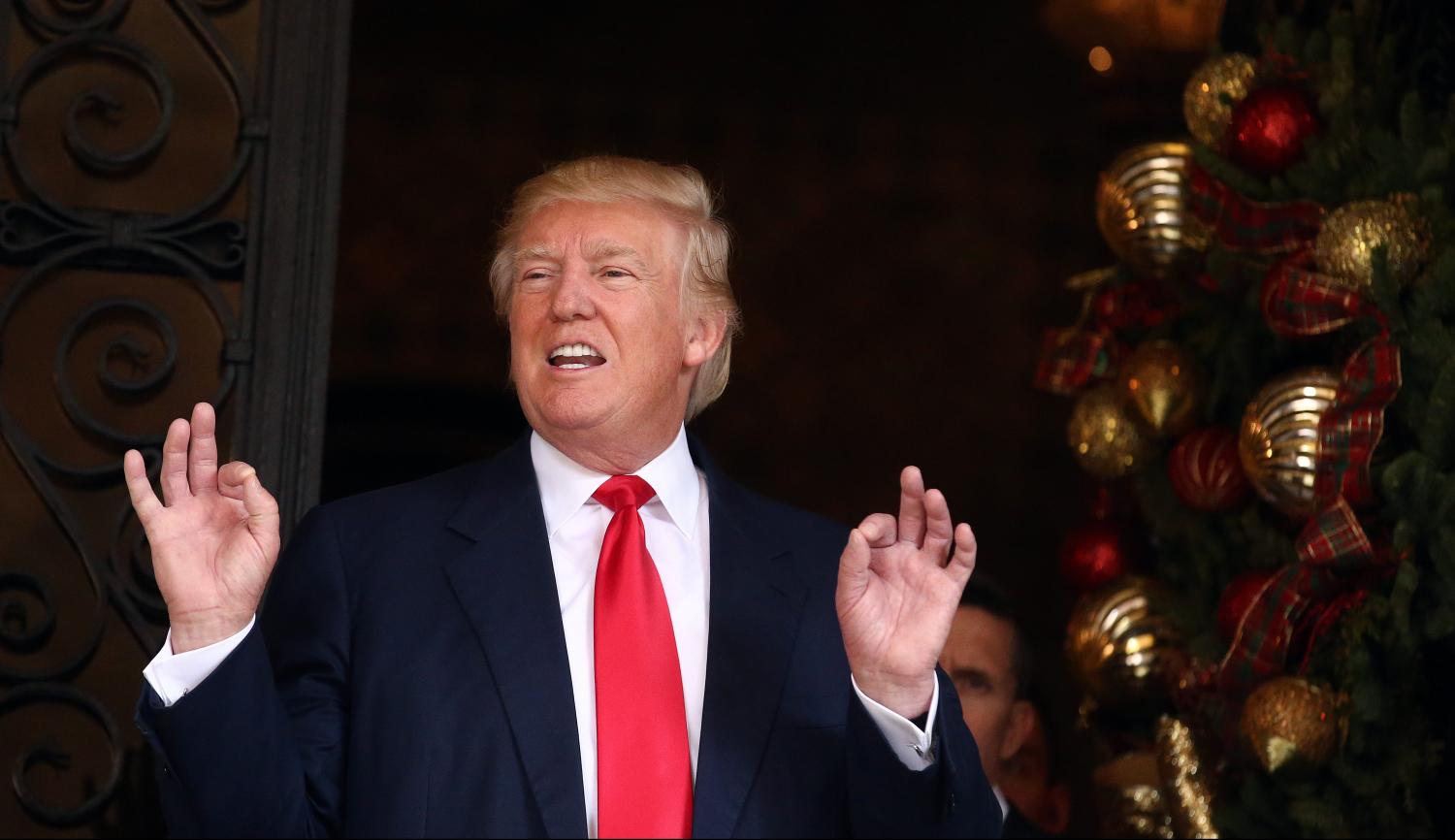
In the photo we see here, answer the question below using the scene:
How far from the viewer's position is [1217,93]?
3.44 metres

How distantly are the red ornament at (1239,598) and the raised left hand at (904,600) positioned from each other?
1068mm

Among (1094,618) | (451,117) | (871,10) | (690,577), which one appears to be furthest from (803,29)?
(690,577)

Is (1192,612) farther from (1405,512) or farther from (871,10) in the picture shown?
(871,10)

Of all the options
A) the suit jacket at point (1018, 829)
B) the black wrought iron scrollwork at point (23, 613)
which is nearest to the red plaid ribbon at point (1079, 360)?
the suit jacket at point (1018, 829)

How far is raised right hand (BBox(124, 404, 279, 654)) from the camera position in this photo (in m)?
2.12

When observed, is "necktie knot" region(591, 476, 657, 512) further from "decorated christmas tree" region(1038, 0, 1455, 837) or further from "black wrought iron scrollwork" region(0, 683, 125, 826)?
"decorated christmas tree" region(1038, 0, 1455, 837)

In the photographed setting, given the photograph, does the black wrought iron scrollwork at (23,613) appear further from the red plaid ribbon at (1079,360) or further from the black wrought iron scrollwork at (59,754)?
the red plaid ribbon at (1079,360)

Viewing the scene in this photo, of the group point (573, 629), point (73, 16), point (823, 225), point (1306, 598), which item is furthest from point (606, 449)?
point (823, 225)

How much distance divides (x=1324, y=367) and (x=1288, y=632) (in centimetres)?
45

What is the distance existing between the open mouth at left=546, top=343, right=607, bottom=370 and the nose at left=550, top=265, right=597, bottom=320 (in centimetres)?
4

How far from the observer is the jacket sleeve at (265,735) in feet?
6.97

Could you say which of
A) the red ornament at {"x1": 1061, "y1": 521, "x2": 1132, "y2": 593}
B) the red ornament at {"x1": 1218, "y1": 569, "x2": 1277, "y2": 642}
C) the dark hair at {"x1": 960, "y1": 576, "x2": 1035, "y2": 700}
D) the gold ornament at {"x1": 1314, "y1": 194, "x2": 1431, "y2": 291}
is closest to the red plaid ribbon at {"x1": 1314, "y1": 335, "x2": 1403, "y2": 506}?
the gold ornament at {"x1": 1314, "y1": 194, "x2": 1431, "y2": 291}

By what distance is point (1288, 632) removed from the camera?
9.96 ft

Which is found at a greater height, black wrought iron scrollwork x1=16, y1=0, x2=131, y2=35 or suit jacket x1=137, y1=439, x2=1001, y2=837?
black wrought iron scrollwork x1=16, y1=0, x2=131, y2=35
